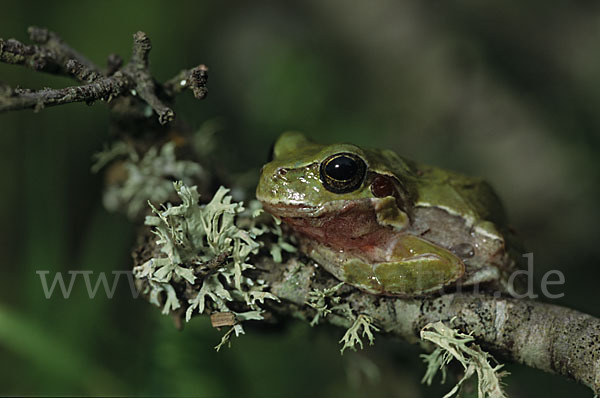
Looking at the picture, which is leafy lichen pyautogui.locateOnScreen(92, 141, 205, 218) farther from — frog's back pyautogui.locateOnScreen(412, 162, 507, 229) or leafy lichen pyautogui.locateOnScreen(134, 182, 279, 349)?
frog's back pyautogui.locateOnScreen(412, 162, 507, 229)

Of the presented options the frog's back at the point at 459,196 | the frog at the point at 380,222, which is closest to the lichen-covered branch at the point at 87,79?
the frog at the point at 380,222

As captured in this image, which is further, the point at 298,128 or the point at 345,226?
the point at 298,128

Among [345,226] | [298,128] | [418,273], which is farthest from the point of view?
[298,128]

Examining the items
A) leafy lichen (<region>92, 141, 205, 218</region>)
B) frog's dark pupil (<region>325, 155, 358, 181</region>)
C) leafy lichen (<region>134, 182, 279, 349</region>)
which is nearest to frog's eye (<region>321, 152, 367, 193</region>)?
frog's dark pupil (<region>325, 155, 358, 181</region>)

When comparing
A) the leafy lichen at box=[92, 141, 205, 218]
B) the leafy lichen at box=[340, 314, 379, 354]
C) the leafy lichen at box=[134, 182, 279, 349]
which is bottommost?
the leafy lichen at box=[340, 314, 379, 354]

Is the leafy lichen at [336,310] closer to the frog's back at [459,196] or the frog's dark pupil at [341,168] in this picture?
the frog's dark pupil at [341,168]

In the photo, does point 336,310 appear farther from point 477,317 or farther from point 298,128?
point 298,128

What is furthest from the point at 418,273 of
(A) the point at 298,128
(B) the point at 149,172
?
(A) the point at 298,128
